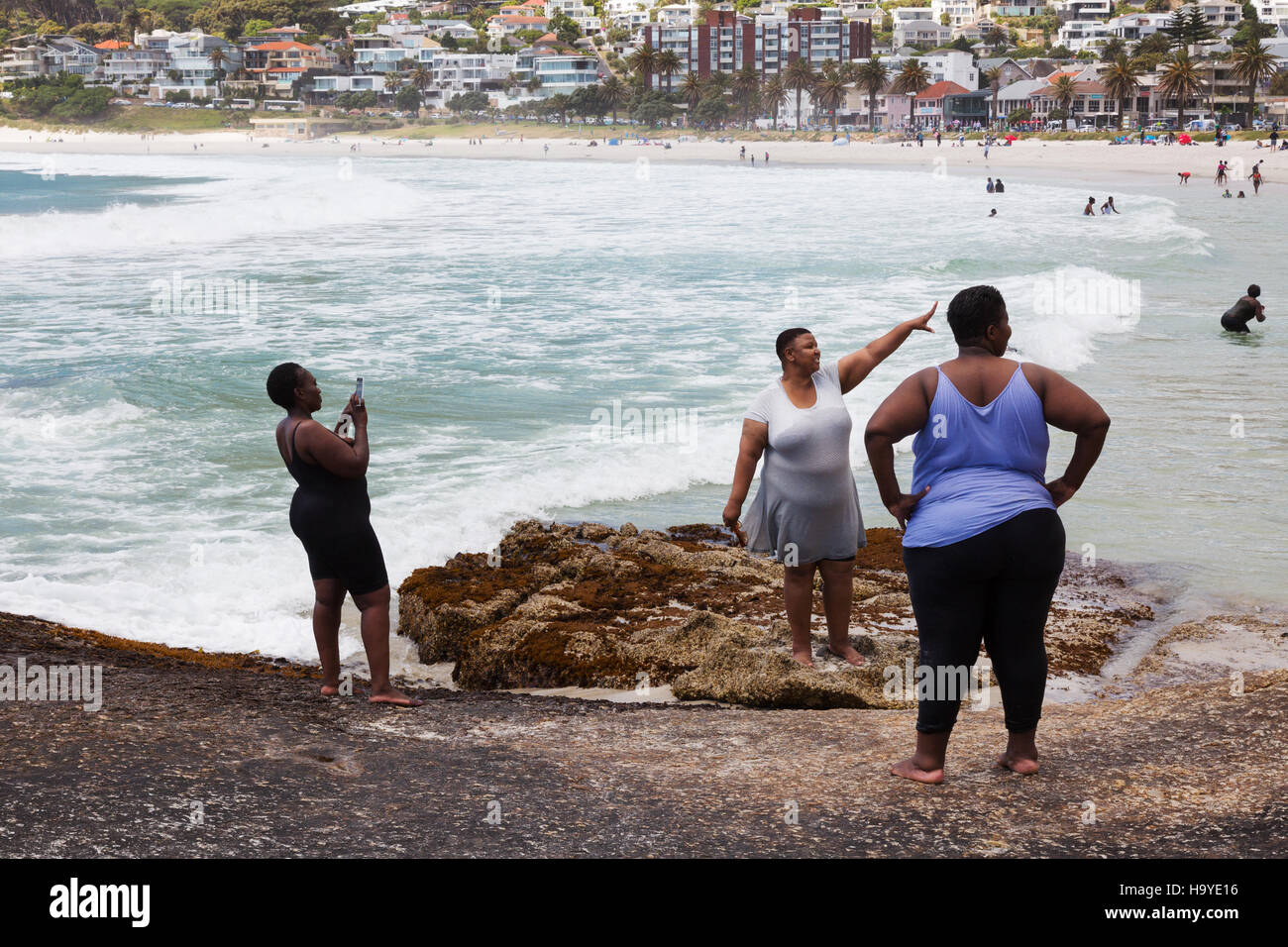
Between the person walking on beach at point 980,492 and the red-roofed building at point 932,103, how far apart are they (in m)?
156

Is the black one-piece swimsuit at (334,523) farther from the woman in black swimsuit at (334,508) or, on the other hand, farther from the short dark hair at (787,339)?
the short dark hair at (787,339)

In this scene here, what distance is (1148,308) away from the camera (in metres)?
24.0

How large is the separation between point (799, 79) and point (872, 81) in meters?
15.5

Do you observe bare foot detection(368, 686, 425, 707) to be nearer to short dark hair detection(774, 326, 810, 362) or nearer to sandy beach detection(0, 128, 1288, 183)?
short dark hair detection(774, 326, 810, 362)

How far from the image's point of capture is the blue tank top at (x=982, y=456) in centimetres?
420

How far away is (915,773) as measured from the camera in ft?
14.9

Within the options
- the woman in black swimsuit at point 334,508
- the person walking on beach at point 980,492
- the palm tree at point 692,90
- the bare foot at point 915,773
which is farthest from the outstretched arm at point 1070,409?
the palm tree at point 692,90

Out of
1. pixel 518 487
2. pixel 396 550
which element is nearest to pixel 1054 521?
pixel 396 550

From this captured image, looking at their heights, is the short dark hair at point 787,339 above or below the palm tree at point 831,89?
below

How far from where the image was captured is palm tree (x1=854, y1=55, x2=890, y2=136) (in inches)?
5984

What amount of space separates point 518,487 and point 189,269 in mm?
29836
